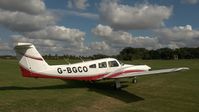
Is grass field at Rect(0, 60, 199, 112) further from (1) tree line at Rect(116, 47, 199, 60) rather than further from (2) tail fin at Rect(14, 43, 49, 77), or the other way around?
(1) tree line at Rect(116, 47, 199, 60)

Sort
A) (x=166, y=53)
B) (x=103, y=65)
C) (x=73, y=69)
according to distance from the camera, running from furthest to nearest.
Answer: (x=166, y=53) → (x=103, y=65) → (x=73, y=69)

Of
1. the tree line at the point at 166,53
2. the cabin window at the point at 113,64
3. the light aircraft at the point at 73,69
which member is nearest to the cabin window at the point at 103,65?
the light aircraft at the point at 73,69

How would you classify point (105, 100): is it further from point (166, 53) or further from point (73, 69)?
point (166, 53)

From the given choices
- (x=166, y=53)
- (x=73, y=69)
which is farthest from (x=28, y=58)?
(x=166, y=53)

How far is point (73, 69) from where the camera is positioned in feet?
54.7

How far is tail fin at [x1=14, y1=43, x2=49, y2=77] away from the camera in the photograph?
1575 cm

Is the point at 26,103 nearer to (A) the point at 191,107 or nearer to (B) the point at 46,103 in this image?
(B) the point at 46,103

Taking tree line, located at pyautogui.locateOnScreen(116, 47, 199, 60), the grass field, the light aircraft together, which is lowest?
the grass field

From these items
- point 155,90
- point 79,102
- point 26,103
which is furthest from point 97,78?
point 26,103

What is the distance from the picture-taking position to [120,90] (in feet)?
55.2

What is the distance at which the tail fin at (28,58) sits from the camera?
51.7 ft

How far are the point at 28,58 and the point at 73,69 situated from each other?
2688mm

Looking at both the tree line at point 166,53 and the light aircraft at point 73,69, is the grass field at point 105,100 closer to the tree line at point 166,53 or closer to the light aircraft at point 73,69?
the light aircraft at point 73,69

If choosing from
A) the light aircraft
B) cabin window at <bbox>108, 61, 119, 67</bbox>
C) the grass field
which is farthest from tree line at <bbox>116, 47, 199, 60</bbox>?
the grass field
